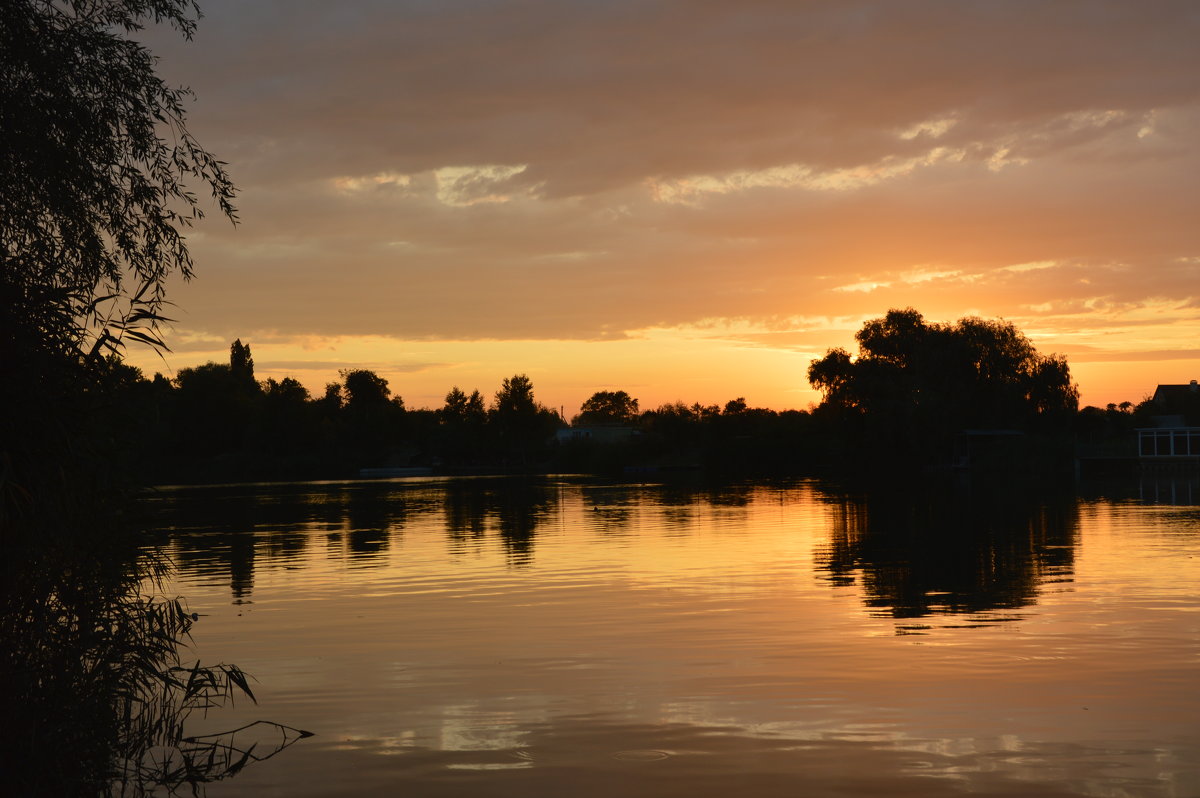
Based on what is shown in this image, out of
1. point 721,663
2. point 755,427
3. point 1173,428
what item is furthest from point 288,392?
point 721,663

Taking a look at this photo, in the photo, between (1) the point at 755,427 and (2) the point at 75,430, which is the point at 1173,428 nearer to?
(1) the point at 755,427

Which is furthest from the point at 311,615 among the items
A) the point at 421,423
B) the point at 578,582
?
the point at 421,423

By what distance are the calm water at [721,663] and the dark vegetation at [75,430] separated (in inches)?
52.6

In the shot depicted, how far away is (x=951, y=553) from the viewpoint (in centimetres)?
3278

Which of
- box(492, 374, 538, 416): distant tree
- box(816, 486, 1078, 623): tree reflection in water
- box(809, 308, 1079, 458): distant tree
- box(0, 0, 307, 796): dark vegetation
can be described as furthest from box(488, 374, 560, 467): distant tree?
box(0, 0, 307, 796): dark vegetation

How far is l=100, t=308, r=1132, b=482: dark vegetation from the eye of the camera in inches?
4149

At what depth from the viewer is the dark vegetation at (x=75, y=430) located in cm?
1040

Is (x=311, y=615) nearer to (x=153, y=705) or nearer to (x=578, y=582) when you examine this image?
(x=578, y=582)

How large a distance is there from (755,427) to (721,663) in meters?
120

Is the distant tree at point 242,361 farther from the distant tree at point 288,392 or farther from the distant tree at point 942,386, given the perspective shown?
the distant tree at point 942,386

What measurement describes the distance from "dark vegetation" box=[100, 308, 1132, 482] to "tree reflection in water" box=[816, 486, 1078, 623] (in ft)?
156

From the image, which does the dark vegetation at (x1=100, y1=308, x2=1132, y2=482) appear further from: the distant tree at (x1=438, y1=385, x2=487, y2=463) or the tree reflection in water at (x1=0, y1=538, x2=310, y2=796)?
the tree reflection in water at (x1=0, y1=538, x2=310, y2=796)

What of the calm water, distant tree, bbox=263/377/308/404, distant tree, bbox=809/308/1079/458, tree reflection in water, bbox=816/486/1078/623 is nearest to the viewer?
the calm water

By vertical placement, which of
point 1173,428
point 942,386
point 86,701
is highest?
point 942,386
